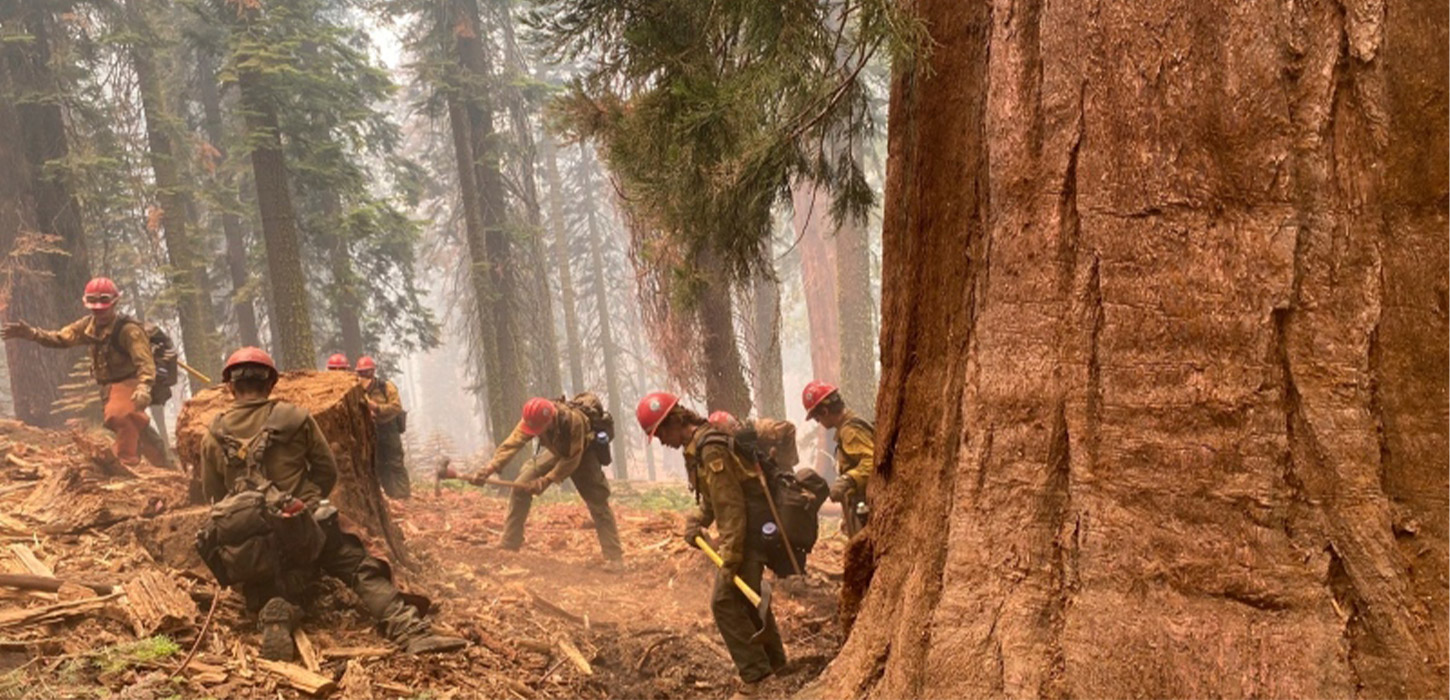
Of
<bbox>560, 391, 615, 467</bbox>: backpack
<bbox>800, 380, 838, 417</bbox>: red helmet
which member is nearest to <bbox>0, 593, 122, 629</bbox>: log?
<bbox>560, 391, 615, 467</bbox>: backpack

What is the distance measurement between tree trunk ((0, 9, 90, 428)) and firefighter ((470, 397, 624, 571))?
8.17 m

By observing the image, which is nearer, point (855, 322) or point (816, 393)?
point (816, 393)

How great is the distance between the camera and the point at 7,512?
23.4 feet

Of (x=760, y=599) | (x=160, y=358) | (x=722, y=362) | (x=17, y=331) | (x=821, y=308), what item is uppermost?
(x=17, y=331)

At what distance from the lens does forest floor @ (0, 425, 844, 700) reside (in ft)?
16.0

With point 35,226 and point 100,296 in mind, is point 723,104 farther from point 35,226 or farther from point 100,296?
point 35,226

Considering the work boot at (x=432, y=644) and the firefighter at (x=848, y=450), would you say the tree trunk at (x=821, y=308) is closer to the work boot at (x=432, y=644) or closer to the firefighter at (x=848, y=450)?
the firefighter at (x=848, y=450)

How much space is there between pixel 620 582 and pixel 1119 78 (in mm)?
7925

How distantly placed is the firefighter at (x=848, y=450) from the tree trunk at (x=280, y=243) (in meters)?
10.0

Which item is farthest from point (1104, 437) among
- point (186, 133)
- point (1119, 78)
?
point (186, 133)

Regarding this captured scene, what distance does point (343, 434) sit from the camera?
291 inches

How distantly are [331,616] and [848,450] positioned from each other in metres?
4.28

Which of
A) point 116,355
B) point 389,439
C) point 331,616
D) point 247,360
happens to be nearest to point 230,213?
point 389,439

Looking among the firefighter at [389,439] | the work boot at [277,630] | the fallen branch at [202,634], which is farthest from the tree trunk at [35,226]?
the work boot at [277,630]
